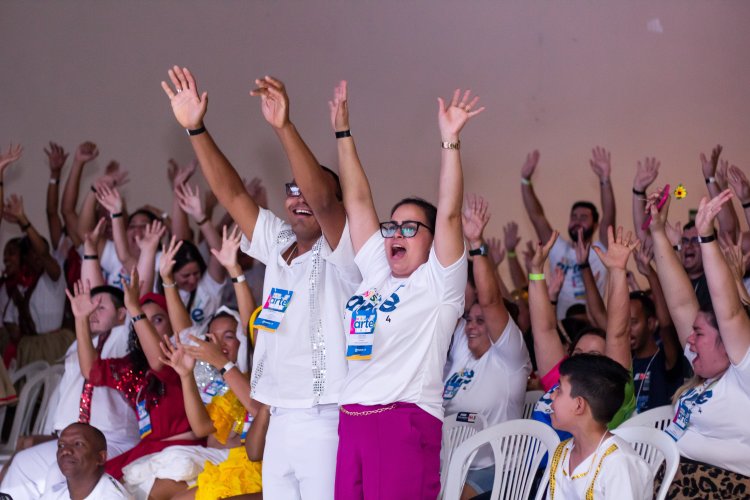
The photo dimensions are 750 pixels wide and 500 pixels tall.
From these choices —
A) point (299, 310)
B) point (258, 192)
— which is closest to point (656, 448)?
point (299, 310)

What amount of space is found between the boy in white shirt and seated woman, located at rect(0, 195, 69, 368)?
149 inches

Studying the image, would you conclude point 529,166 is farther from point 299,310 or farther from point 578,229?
point 299,310

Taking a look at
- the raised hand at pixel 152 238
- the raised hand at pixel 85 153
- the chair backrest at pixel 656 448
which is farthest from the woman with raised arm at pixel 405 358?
the raised hand at pixel 85 153

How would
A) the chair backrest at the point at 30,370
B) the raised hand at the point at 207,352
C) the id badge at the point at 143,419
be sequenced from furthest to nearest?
1. the chair backrest at the point at 30,370
2. the id badge at the point at 143,419
3. the raised hand at the point at 207,352

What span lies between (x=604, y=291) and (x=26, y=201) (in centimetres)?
397

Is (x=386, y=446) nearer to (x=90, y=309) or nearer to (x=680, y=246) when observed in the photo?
(x=90, y=309)

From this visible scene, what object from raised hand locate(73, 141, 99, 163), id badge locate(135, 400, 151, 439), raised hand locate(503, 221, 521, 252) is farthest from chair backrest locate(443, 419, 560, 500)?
raised hand locate(73, 141, 99, 163)

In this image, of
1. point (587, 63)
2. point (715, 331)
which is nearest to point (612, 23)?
point (587, 63)

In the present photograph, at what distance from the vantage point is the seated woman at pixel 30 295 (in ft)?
18.1

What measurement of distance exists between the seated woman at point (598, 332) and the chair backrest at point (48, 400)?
92.3 inches

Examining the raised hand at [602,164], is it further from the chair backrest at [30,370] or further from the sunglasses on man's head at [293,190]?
the chair backrest at [30,370]

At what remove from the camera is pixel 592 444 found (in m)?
2.53

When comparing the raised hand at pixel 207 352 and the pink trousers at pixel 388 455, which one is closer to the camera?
the pink trousers at pixel 388 455

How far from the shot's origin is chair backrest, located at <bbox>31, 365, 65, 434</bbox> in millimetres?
4331
